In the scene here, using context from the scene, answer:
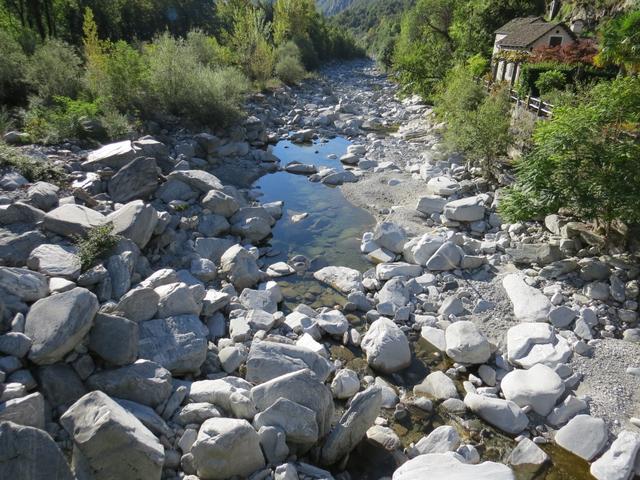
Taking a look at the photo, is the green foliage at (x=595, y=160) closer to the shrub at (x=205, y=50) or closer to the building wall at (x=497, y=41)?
the shrub at (x=205, y=50)

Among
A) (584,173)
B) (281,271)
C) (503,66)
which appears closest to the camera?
(584,173)

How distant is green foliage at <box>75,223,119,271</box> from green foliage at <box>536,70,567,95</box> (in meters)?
16.2

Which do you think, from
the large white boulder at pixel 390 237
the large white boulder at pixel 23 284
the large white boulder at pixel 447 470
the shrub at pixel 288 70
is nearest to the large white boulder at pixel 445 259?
the large white boulder at pixel 390 237

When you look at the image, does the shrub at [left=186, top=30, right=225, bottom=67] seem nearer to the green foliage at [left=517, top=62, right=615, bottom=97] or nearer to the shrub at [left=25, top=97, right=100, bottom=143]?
the shrub at [left=25, top=97, right=100, bottom=143]

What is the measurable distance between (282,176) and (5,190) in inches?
359

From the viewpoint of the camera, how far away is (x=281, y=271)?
386 inches

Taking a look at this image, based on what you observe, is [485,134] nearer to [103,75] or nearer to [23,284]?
[23,284]

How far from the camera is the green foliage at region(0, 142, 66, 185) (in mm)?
9398

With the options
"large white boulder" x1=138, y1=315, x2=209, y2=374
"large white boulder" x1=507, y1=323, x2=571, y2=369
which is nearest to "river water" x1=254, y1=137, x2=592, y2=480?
"large white boulder" x1=507, y1=323, x2=571, y2=369

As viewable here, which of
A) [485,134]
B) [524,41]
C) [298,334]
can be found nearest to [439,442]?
[298,334]

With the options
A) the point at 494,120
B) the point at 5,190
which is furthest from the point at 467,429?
the point at 494,120

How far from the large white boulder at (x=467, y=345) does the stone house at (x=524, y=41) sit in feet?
64.9

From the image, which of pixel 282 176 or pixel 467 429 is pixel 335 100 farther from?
pixel 467 429

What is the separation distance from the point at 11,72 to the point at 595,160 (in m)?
17.4
